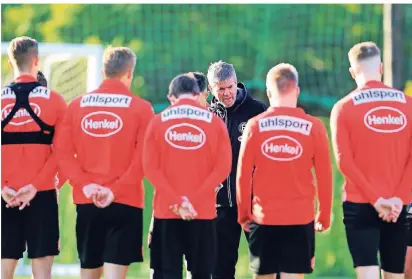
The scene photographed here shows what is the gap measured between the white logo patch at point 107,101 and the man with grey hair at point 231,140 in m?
1.13

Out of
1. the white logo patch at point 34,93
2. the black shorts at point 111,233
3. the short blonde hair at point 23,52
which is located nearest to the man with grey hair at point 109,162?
the black shorts at point 111,233

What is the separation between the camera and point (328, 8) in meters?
12.6

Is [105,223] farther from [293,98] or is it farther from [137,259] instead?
[293,98]

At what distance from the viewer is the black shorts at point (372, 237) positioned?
23.9 ft

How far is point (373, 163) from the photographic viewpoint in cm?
727

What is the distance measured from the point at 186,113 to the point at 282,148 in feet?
2.16

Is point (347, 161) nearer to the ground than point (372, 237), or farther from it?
farther from it

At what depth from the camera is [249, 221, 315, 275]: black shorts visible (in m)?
7.27

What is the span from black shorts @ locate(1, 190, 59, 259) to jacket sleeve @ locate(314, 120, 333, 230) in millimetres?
1898

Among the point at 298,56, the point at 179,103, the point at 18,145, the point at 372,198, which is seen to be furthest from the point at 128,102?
the point at 298,56

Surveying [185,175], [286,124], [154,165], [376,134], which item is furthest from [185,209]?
[376,134]

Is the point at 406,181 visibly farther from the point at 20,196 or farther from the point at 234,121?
the point at 20,196

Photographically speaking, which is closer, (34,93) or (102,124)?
(102,124)

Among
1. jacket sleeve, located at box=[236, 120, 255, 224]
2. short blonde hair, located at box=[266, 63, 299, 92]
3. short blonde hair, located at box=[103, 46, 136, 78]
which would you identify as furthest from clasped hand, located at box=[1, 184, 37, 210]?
short blonde hair, located at box=[266, 63, 299, 92]
